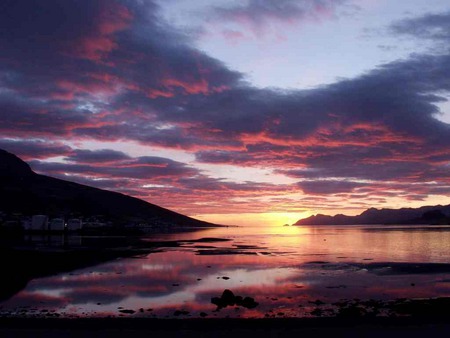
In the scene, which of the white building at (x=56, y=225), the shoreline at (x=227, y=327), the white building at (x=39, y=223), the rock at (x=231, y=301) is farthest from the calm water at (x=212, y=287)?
the white building at (x=39, y=223)

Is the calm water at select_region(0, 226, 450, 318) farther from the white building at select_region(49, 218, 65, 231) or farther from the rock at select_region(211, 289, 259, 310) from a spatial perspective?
the white building at select_region(49, 218, 65, 231)

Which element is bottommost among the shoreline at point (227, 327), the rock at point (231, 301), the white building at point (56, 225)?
the white building at point (56, 225)

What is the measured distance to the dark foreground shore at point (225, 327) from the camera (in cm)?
2248

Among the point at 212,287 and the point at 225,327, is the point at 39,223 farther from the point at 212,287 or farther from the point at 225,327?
the point at 225,327

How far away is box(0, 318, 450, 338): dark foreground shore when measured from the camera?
22.5 meters

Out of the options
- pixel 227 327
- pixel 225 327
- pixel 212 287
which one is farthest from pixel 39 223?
pixel 227 327

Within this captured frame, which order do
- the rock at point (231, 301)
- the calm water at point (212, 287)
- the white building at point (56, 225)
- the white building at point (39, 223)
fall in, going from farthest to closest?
the white building at point (56, 225) → the white building at point (39, 223) → the rock at point (231, 301) → the calm water at point (212, 287)

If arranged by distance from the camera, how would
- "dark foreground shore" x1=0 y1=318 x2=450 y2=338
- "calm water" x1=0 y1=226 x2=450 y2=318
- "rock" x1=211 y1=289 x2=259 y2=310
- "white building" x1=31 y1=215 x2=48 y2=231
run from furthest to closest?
"white building" x1=31 y1=215 x2=48 y2=231
"rock" x1=211 y1=289 x2=259 y2=310
"calm water" x1=0 y1=226 x2=450 y2=318
"dark foreground shore" x1=0 y1=318 x2=450 y2=338

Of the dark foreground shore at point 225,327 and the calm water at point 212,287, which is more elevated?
the dark foreground shore at point 225,327

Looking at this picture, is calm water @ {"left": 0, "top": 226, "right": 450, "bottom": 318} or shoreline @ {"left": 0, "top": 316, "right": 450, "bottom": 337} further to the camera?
calm water @ {"left": 0, "top": 226, "right": 450, "bottom": 318}

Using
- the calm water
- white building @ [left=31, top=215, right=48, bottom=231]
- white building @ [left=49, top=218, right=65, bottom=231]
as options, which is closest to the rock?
the calm water

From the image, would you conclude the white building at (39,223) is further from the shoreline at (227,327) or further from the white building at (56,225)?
the shoreline at (227,327)

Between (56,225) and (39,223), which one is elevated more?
(39,223)

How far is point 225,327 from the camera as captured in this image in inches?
981
